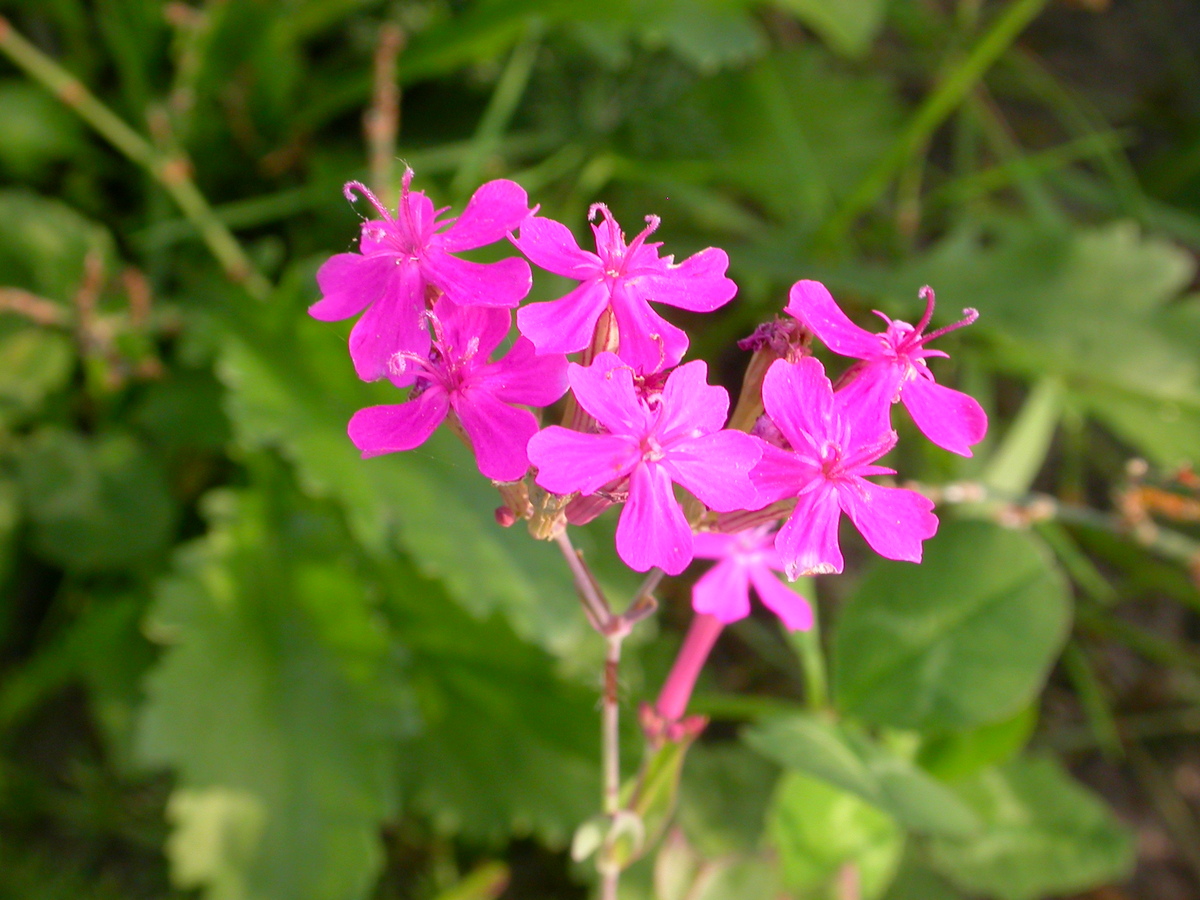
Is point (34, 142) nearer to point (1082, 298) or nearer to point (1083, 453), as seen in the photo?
point (1082, 298)

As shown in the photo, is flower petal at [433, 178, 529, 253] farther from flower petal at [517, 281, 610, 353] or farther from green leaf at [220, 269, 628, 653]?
green leaf at [220, 269, 628, 653]

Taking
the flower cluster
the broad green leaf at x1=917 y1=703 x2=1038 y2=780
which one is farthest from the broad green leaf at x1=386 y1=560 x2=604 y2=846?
the flower cluster

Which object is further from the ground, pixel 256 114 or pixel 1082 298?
pixel 256 114

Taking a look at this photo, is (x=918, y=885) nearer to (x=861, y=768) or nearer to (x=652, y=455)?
(x=861, y=768)

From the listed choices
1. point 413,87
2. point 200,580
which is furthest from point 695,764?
point 413,87

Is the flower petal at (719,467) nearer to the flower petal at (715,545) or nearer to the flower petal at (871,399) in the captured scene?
the flower petal at (871,399)

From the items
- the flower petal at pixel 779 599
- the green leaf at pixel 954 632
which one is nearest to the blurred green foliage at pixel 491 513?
the green leaf at pixel 954 632

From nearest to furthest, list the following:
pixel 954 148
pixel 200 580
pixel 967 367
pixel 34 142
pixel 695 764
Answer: pixel 200 580 → pixel 695 764 → pixel 34 142 → pixel 967 367 → pixel 954 148
